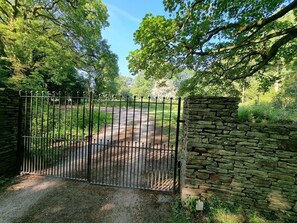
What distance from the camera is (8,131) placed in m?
4.34

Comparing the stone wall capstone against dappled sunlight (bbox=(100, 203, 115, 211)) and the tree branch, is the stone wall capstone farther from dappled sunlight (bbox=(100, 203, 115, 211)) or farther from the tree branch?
the tree branch

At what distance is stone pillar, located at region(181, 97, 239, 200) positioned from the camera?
10.3ft

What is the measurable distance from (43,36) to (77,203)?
716cm

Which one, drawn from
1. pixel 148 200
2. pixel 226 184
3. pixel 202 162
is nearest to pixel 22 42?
pixel 148 200

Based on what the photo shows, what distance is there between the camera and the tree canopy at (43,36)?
22.1 ft

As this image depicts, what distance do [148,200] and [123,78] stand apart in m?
66.4

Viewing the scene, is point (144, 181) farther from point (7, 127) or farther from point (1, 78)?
point (1, 78)

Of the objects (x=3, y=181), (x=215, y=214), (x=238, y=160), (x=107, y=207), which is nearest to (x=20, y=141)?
(x=3, y=181)

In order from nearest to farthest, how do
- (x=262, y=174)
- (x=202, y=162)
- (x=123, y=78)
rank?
1. (x=262, y=174)
2. (x=202, y=162)
3. (x=123, y=78)

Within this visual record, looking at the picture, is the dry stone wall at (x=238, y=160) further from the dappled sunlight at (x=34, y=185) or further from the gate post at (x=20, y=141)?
the gate post at (x=20, y=141)

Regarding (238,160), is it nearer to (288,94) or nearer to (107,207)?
(107,207)

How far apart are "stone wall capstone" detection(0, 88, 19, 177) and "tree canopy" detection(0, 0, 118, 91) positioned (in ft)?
6.81

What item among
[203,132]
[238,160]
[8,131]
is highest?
[203,132]

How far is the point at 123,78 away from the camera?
67.6 m
